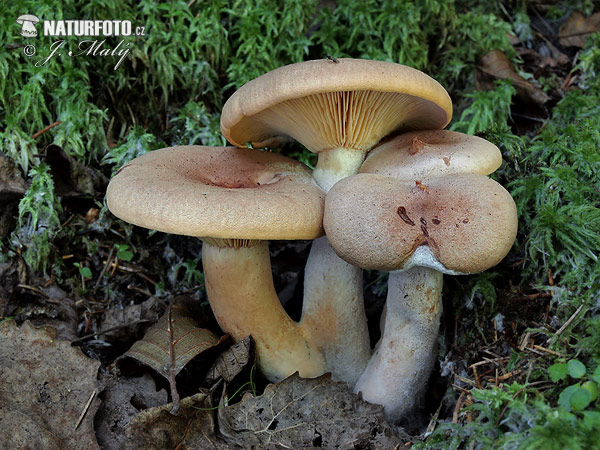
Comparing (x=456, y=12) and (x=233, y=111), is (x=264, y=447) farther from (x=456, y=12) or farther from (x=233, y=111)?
(x=456, y=12)

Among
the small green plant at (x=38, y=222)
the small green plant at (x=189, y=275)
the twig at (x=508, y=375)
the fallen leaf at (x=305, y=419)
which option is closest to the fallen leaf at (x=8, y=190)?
the small green plant at (x=38, y=222)

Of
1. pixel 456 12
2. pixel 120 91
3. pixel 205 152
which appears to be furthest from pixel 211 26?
pixel 456 12

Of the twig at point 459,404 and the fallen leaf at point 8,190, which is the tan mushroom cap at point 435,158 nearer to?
the twig at point 459,404

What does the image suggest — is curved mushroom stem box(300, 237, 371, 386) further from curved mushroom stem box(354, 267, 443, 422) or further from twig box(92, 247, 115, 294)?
twig box(92, 247, 115, 294)

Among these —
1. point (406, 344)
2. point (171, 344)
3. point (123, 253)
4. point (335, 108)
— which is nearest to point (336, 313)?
point (406, 344)

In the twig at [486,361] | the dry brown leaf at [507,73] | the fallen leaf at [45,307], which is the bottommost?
the fallen leaf at [45,307]

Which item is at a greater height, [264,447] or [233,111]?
[233,111]

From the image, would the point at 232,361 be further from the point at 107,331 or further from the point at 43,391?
the point at 43,391
